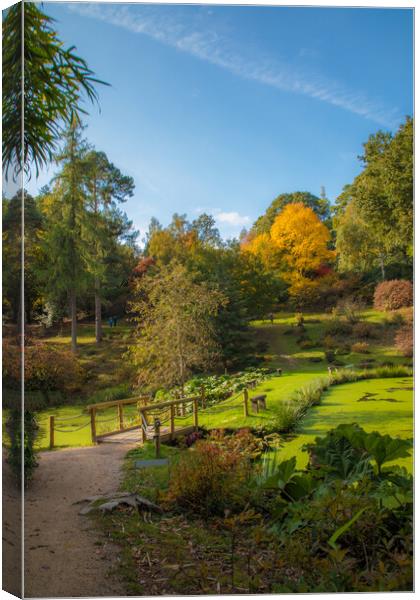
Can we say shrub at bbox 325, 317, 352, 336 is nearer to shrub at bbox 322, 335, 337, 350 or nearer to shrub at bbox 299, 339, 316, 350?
shrub at bbox 322, 335, 337, 350

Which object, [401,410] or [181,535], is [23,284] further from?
[401,410]

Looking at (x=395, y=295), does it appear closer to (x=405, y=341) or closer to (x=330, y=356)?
(x=405, y=341)

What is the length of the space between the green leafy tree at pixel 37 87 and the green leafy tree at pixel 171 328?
1.48m

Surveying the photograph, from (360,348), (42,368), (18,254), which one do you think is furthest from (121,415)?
(360,348)

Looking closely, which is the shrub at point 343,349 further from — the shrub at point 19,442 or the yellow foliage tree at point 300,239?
the shrub at point 19,442

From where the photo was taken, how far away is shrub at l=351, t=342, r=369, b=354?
189 inches

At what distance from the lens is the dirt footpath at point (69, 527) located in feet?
Answer: 13.6

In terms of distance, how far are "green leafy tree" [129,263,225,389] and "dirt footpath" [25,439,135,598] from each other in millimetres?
716

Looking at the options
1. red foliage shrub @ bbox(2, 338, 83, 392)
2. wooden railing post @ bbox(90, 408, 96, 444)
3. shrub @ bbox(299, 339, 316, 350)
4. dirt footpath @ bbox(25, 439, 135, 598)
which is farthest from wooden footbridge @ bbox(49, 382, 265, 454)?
shrub @ bbox(299, 339, 316, 350)

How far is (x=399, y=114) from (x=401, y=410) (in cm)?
275

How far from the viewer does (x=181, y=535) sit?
4.25 metres

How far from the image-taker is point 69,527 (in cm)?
432

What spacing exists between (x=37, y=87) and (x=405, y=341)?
4024mm

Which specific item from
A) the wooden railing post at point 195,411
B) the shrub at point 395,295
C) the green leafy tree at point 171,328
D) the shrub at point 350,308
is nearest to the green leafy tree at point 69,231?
the green leafy tree at point 171,328
